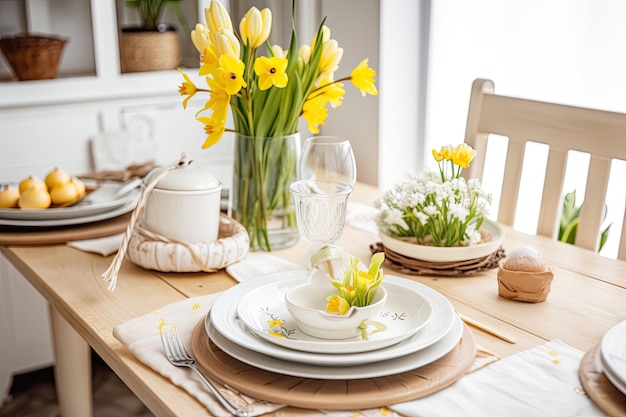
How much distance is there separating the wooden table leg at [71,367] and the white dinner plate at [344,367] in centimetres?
92

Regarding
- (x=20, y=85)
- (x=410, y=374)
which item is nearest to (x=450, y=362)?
(x=410, y=374)

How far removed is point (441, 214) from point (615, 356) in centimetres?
42

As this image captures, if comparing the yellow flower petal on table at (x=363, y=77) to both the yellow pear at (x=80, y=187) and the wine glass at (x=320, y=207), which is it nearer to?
the wine glass at (x=320, y=207)

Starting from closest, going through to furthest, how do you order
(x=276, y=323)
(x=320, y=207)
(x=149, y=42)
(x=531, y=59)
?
(x=276, y=323) < (x=320, y=207) < (x=531, y=59) < (x=149, y=42)

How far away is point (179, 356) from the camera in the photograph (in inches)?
35.1

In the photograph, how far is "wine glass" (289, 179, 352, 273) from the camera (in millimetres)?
1089

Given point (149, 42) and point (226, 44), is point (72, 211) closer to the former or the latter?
point (226, 44)

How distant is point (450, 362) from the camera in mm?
857

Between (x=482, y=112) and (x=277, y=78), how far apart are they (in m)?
0.62

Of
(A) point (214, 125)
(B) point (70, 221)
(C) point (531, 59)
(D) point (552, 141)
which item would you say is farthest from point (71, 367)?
(C) point (531, 59)

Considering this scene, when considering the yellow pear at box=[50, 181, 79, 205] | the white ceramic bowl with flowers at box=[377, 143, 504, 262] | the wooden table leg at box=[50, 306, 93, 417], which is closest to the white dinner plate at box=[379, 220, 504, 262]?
the white ceramic bowl with flowers at box=[377, 143, 504, 262]

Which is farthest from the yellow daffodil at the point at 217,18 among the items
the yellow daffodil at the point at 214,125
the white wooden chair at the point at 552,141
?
the white wooden chair at the point at 552,141

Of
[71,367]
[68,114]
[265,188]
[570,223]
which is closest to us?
[265,188]

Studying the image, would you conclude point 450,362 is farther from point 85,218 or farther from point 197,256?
point 85,218
